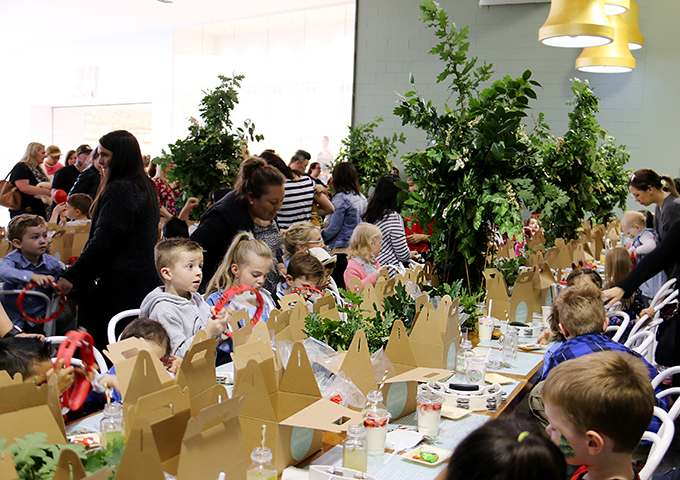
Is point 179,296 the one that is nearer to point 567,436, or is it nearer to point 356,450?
point 356,450

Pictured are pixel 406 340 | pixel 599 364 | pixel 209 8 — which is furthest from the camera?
pixel 209 8

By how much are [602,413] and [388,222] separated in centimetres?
373

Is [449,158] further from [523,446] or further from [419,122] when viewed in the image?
[523,446]

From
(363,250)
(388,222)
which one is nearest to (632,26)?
(388,222)

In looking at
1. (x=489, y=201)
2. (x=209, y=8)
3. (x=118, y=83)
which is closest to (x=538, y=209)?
(x=489, y=201)

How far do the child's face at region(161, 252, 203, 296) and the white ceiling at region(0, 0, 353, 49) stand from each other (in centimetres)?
899

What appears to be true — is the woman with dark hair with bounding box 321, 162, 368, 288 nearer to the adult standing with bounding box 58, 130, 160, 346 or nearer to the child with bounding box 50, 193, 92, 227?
the child with bounding box 50, 193, 92, 227

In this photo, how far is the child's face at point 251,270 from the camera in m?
3.06

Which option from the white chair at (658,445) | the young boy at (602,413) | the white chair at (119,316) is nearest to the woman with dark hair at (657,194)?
the white chair at (658,445)

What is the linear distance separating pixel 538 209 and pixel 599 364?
217cm

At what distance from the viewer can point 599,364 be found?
1.50 meters

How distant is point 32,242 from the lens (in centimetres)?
396

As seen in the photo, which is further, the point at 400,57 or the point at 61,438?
the point at 400,57

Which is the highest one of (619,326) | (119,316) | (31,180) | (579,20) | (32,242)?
(579,20)
